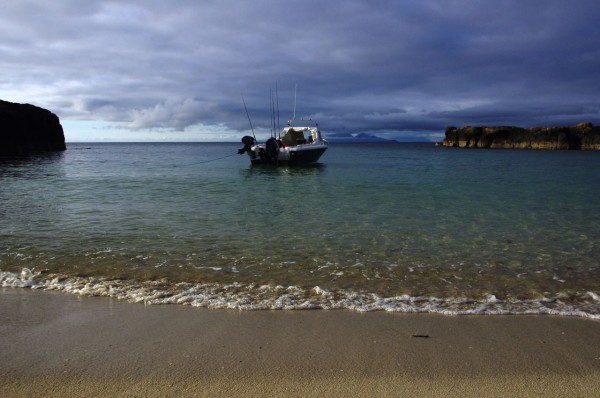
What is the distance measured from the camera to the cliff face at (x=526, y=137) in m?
116

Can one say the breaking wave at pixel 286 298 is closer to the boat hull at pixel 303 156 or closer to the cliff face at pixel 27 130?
the boat hull at pixel 303 156

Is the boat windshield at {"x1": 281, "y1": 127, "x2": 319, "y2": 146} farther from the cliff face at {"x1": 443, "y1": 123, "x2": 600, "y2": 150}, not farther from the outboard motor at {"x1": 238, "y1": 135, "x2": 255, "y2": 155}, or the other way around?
the cliff face at {"x1": 443, "y1": 123, "x2": 600, "y2": 150}

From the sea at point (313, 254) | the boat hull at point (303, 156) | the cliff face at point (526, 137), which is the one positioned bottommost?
the sea at point (313, 254)

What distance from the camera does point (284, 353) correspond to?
4.09m

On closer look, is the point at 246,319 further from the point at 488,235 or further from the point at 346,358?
the point at 488,235

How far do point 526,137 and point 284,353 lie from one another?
145815 millimetres

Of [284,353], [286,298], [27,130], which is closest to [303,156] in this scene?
[286,298]

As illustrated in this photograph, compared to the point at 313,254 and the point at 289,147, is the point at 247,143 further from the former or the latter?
the point at 313,254

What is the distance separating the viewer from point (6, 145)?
6391 centimetres

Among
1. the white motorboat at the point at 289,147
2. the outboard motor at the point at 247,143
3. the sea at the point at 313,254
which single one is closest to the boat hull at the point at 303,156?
the white motorboat at the point at 289,147

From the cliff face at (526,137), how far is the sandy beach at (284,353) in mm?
134689

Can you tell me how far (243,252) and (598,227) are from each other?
1046 cm

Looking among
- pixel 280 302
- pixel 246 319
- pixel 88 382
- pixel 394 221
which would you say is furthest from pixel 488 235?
pixel 88 382

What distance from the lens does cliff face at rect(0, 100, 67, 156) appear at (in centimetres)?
6431
